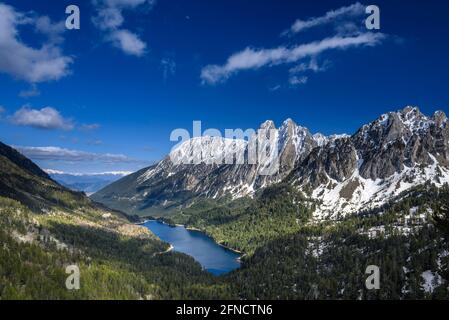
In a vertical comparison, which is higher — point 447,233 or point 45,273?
point 447,233
